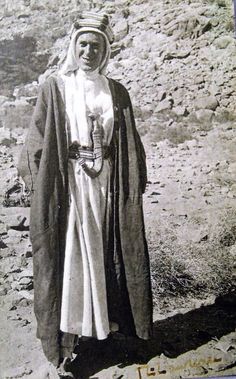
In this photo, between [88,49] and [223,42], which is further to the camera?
[223,42]

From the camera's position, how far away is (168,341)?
297cm

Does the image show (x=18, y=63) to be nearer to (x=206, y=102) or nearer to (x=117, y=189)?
(x=117, y=189)

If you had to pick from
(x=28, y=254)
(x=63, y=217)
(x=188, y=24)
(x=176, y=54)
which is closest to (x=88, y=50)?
(x=176, y=54)

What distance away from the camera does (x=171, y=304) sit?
3.06m

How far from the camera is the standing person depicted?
273 centimetres

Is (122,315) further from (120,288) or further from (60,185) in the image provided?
(60,185)

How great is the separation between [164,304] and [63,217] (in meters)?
0.83

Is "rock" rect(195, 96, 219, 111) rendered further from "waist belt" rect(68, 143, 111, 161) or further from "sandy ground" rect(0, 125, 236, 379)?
"waist belt" rect(68, 143, 111, 161)

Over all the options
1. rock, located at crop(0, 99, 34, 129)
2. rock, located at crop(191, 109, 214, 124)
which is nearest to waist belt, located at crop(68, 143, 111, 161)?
rock, located at crop(0, 99, 34, 129)

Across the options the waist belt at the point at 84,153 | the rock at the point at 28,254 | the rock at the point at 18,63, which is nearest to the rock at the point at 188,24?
the rock at the point at 18,63

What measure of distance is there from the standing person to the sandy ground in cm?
11

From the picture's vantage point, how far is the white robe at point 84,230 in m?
2.76

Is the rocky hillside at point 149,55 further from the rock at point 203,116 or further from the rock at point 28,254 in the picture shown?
the rock at point 28,254

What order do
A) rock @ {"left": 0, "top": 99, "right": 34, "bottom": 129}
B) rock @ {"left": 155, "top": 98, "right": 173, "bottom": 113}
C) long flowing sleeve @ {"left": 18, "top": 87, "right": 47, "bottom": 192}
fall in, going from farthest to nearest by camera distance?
rock @ {"left": 155, "top": 98, "right": 173, "bottom": 113} → rock @ {"left": 0, "top": 99, "right": 34, "bottom": 129} → long flowing sleeve @ {"left": 18, "top": 87, "right": 47, "bottom": 192}
